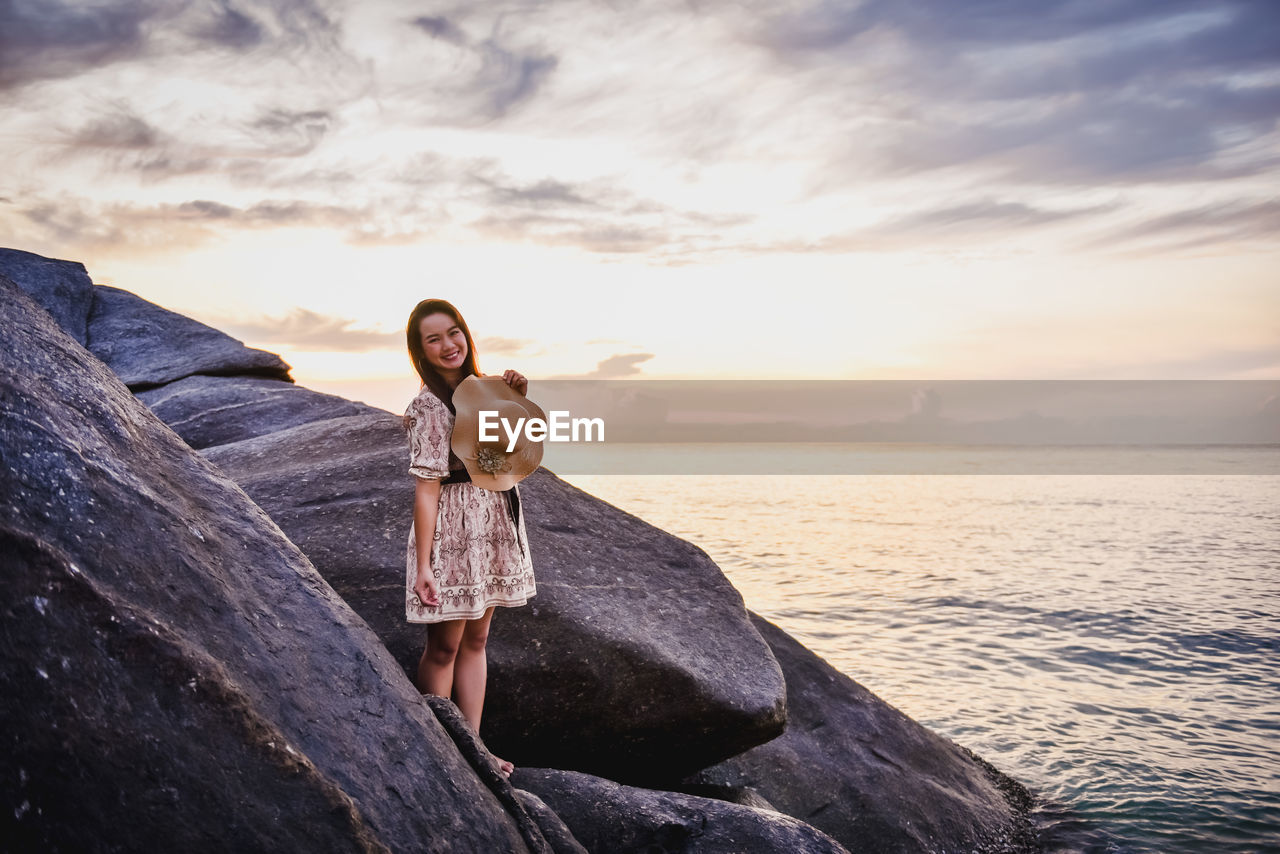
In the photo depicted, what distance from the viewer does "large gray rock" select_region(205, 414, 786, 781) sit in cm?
538

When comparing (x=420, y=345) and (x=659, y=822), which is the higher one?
(x=420, y=345)

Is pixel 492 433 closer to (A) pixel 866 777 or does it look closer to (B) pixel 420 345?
(B) pixel 420 345

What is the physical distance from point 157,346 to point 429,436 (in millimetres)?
11106

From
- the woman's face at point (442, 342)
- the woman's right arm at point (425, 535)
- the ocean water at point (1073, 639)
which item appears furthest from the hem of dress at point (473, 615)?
the ocean water at point (1073, 639)

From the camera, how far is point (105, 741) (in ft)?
7.99

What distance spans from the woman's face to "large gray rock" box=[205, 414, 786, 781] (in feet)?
4.47

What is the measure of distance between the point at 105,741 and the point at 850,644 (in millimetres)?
12264

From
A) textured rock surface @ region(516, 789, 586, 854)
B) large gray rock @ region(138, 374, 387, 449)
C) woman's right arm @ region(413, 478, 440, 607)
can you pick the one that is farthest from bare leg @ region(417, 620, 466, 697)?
large gray rock @ region(138, 374, 387, 449)

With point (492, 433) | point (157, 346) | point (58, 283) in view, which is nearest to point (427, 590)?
point (492, 433)

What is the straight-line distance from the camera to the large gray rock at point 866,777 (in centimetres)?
656

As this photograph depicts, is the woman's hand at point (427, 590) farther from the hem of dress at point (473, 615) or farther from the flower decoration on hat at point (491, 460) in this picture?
the flower decoration on hat at point (491, 460)

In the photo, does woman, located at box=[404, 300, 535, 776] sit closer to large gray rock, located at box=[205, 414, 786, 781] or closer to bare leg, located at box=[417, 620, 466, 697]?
bare leg, located at box=[417, 620, 466, 697]

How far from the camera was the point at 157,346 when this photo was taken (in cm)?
1381

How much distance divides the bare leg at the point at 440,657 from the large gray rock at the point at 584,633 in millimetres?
471
